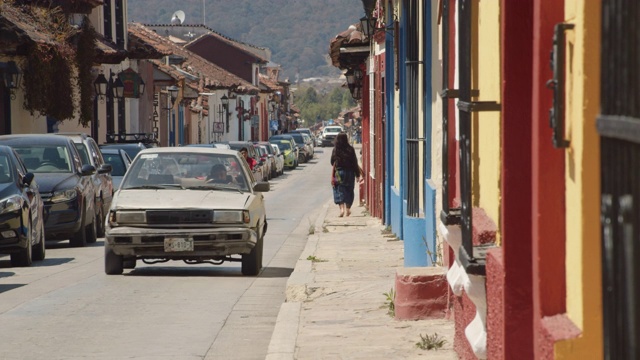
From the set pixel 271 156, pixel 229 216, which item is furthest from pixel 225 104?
pixel 229 216

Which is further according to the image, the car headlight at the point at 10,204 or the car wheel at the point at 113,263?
the car headlight at the point at 10,204

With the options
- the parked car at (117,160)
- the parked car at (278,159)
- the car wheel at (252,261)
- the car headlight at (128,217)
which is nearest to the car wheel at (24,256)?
the car headlight at (128,217)

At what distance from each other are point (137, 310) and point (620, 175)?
9455 mm

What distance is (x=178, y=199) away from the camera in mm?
15820

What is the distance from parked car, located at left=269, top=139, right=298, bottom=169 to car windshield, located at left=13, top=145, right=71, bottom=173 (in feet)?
167

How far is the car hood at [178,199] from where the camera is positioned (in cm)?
1560

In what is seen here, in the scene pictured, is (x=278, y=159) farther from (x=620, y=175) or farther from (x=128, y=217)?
(x=620, y=175)

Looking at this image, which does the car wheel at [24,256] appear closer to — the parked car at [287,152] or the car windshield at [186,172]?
the car windshield at [186,172]

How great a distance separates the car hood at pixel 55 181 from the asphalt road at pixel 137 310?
55.4 inches

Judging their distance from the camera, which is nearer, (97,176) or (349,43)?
(97,176)

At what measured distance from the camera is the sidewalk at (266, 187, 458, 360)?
933cm

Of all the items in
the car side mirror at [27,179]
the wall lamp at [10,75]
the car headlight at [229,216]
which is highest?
the wall lamp at [10,75]

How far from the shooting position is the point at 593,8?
3.93m

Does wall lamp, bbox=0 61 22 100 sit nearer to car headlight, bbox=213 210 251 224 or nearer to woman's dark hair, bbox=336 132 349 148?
woman's dark hair, bbox=336 132 349 148
